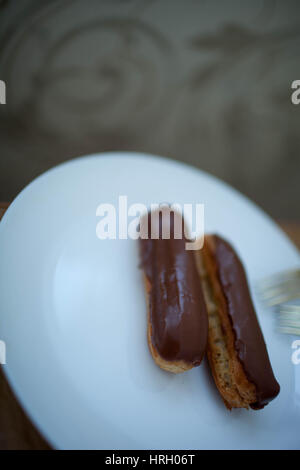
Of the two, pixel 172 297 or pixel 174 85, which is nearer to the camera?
pixel 172 297

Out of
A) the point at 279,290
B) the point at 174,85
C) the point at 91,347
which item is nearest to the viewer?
the point at 91,347

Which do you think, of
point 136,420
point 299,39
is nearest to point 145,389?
point 136,420

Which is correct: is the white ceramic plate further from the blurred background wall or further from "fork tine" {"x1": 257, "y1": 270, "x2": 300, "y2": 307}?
the blurred background wall

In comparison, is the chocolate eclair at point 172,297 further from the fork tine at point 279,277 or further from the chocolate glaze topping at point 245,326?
the fork tine at point 279,277

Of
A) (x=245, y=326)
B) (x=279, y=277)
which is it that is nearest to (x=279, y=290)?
(x=279, y=277)

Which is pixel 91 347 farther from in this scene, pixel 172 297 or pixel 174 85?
pixel 174 85

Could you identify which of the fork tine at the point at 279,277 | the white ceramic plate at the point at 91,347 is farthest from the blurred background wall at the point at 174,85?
the fork tine at the point at 279,277
